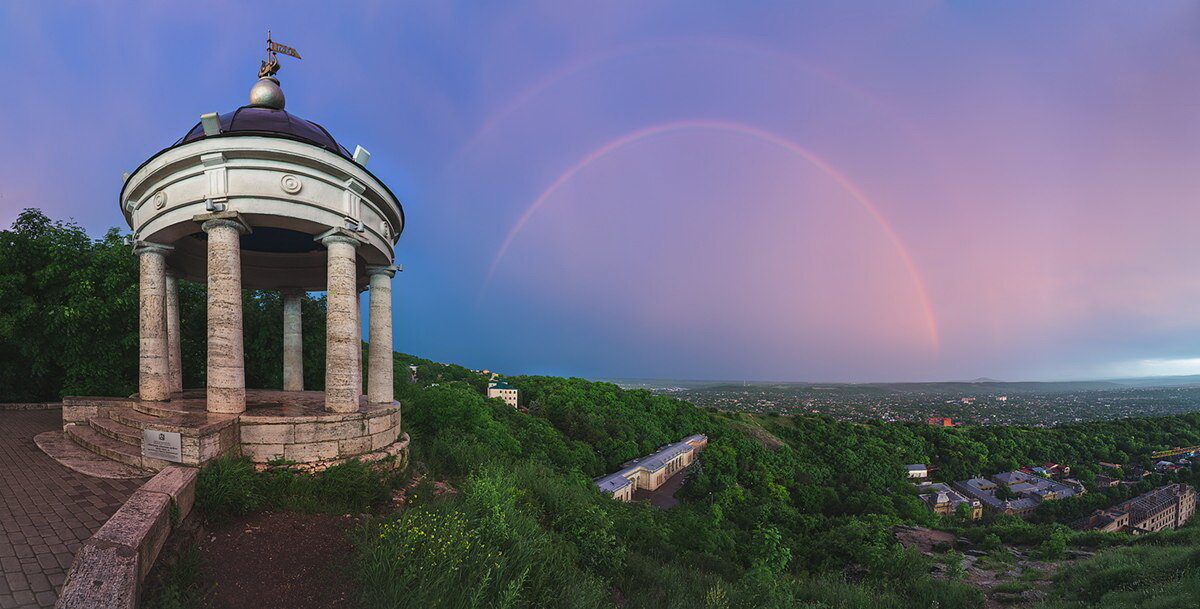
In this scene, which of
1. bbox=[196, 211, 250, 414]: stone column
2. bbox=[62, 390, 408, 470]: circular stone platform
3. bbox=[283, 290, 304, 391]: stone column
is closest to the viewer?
Answer: bbox=[62, 390, 408, 470]: circular stone platform

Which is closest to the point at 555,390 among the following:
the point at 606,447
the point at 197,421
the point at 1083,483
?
the point at 606,447

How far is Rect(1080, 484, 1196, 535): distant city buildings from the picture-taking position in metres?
48.5

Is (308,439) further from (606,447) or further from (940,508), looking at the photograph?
(940,508)

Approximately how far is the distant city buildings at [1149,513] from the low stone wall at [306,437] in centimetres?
7167

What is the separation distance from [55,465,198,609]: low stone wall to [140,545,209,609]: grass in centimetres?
18

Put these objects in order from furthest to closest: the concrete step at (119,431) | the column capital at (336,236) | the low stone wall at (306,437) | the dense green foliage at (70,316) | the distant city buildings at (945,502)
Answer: the distant city buildings at (945,502)
the dense green foliage at (70,316)
the column capital at (336,236)
the concrete step at (119,431)
the low stone wall at (306,437)

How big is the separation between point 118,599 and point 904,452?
95228mm

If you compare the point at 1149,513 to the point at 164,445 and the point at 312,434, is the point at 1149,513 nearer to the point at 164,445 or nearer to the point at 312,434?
the point at 312,434

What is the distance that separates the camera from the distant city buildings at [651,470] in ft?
155

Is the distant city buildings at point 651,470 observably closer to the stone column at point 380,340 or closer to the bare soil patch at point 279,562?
the stone column at point 380,340

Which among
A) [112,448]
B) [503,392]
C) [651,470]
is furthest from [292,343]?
[503,392]

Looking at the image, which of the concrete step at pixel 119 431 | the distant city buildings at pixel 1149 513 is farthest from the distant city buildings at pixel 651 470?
the distant city buildings at pixel 1149 513

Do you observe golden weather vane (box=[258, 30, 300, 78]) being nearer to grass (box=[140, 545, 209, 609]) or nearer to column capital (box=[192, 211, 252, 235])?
column capital (box=[192, 211, 252, 235])

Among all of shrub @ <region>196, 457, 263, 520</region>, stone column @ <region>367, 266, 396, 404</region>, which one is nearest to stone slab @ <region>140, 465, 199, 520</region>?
shrub @ <region>196, 457, 263, 520</region>
